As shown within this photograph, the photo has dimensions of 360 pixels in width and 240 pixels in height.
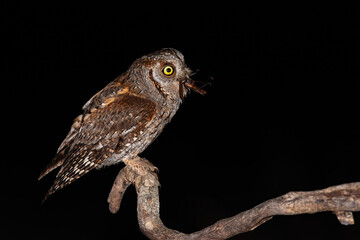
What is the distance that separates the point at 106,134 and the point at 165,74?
488mm

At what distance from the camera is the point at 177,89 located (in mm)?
2262

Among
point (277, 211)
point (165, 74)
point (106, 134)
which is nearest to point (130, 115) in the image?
point (106, 134)

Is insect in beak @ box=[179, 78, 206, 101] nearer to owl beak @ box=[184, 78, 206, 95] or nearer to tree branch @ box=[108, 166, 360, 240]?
owl beak @ box=[184, 78, 206, 95]

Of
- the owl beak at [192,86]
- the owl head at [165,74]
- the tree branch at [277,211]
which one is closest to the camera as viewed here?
the tree branch at [277,211]

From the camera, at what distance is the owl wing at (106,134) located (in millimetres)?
2176

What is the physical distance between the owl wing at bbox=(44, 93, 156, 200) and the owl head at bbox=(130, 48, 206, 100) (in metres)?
0.11

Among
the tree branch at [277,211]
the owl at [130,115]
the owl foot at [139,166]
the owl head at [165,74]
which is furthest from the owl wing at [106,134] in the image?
the tree branch at [277,211]

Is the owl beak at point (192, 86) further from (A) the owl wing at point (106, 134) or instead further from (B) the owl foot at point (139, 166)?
(B) the owl foot at point (139, 166)

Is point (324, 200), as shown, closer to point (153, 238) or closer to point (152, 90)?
point (153, 238)

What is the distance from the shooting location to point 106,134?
219cm

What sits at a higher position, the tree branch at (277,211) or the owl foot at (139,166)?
the owl foot at (139,166)

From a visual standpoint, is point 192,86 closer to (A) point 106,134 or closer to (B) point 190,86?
(B) point 190,86

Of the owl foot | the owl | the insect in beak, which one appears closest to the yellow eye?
the owl

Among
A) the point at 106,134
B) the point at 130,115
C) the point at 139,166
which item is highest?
the point at 130,115
